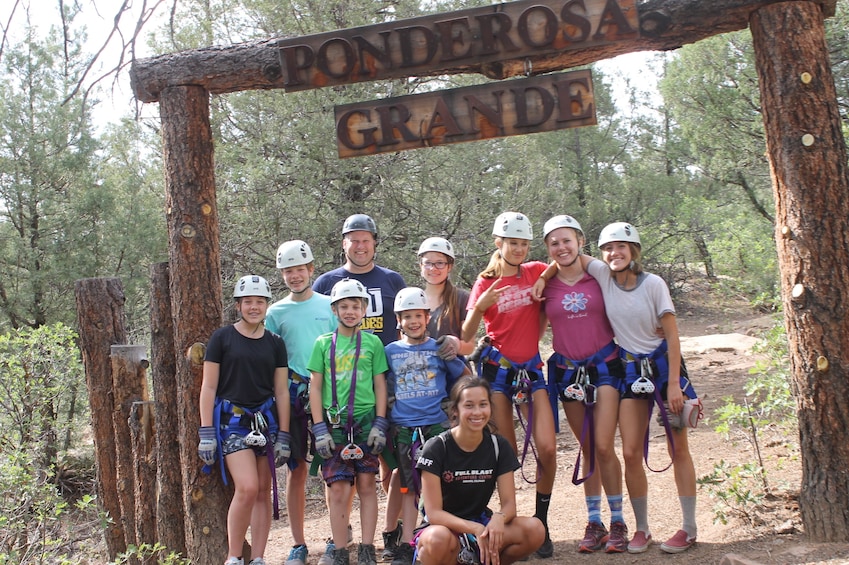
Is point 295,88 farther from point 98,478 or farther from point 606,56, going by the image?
point 98,478

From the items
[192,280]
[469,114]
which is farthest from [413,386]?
[469,114]

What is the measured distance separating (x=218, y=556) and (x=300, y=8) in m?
8.04

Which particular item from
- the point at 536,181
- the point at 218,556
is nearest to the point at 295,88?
the point at 218,556

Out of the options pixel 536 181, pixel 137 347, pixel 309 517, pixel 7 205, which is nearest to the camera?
pixel 137 347

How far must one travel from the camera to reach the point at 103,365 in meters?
6.95

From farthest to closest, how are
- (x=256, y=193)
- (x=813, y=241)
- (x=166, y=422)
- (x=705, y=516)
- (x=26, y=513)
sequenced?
(x=256, y=193), (x=26, y=513), (x=705, y=516), (x=166, y=422), (x=813, y=241)

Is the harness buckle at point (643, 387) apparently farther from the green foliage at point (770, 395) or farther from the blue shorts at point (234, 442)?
the blue shorts at point (234, 442)

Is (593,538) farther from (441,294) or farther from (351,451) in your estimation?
(441,294)

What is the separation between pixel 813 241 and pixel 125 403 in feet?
17.3

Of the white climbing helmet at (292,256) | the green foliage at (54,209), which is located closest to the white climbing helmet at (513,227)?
the white climbing helmet at (292,256)

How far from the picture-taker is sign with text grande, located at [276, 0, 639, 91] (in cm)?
532

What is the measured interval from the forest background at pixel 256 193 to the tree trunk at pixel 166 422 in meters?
0.92

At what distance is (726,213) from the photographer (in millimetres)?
18859

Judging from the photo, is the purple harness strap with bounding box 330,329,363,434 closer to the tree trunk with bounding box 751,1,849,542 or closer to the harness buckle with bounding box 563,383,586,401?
the harness buckle with bounding box 563,383,586,401
